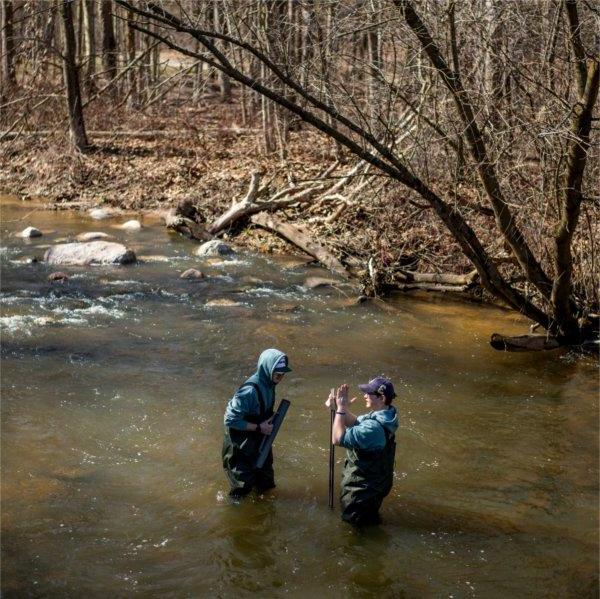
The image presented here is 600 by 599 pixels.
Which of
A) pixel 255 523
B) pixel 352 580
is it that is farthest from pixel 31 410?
pixel 352 580

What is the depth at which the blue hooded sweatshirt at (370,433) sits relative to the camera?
613 cm

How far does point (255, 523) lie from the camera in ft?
22.2

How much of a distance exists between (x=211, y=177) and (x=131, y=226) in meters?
3.23

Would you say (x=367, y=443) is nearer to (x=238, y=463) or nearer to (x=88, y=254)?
(x=238, y=463)

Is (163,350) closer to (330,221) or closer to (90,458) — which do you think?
(90,458)

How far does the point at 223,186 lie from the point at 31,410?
1163 centimetres

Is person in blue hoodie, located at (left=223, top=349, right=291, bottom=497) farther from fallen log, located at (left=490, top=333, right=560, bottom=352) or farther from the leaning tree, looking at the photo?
fallen log, located at (left=490, top=333, right=560, bottom=352)

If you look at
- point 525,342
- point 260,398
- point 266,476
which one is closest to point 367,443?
point 260,398

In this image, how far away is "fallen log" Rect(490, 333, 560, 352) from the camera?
11141 mm

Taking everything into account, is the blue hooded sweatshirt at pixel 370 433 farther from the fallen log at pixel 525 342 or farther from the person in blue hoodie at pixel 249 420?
the fallen log at pixel 525 342

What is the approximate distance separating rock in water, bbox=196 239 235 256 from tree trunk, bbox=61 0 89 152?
26.6 ft

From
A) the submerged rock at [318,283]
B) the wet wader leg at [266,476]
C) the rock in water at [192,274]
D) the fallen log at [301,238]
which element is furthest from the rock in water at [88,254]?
the wet wader leg at [266,476]

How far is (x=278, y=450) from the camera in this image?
815cm

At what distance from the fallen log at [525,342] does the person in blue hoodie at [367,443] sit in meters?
5.22
